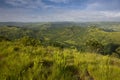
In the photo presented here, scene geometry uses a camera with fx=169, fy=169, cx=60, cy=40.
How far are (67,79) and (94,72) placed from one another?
4.84 ft

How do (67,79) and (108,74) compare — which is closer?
(67,79)

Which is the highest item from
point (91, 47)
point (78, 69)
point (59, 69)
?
point (59, 69)

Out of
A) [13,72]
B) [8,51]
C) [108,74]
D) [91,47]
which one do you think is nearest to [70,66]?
[108,74]

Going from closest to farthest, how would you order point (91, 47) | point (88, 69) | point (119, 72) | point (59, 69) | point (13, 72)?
1. point (13, 72)
2. point (59, 69)
3. point (119, 72)
4. point (88, 69)
5. point (91, 47)

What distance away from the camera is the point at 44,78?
183 inches

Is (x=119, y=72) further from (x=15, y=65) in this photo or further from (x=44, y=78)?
(x=15, y=65)

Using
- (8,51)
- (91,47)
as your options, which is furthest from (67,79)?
(91,47)

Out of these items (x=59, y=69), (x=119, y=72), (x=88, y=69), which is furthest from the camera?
(x=88, y=69)

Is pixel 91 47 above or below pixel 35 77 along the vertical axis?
below

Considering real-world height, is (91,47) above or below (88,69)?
below

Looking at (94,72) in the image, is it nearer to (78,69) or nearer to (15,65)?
(78,69)

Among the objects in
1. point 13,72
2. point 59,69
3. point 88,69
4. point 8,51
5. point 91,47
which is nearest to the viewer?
point 13,72

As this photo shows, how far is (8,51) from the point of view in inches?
324

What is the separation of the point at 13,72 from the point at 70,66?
8.19 feet
